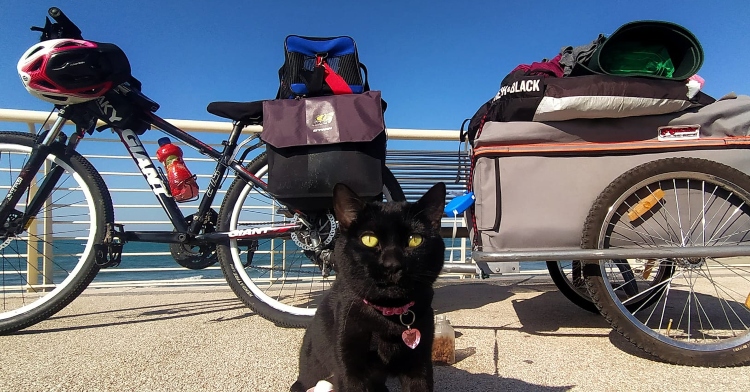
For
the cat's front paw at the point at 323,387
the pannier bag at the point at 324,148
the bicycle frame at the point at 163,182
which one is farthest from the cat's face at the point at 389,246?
the bicycle frame at the point at 163,182

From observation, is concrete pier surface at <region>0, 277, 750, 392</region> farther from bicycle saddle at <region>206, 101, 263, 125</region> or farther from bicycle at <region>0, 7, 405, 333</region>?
bicycle saddle at <region>206, 101, 263, 125</region>

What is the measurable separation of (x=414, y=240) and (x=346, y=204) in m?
0.23

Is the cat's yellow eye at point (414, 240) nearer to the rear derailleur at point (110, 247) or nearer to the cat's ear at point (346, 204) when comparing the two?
the cat's ear at point (346, 204)

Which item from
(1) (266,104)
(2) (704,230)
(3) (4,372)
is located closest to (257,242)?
(1) (266,104)

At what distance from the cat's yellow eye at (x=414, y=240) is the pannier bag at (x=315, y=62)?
1025 mm

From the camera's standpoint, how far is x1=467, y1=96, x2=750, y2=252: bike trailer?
1.40 metres

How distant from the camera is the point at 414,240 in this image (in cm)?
108

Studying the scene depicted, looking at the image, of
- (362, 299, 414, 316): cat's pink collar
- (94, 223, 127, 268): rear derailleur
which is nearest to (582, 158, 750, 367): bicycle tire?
(362, 299, 414, 316): cat's pink collar

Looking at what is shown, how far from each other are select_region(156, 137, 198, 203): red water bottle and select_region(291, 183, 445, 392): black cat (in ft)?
3.83

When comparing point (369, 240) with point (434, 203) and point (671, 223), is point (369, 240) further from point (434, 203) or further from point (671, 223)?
point (671, 223)

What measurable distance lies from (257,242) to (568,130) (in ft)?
5.28

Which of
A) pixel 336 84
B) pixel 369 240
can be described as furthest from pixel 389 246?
pixel 336 84

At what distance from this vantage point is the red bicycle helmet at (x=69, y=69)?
5.44 ft

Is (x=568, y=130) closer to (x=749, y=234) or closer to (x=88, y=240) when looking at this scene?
(x=749, y=234)
